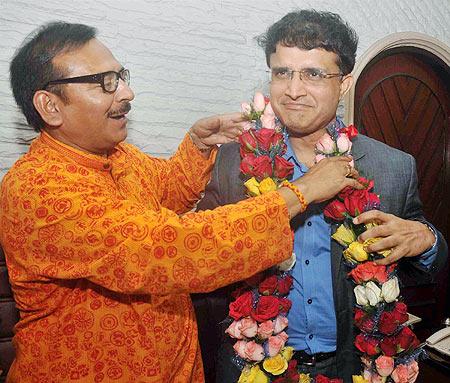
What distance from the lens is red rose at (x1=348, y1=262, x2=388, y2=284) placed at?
1.77 m

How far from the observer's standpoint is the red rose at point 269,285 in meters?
1.81

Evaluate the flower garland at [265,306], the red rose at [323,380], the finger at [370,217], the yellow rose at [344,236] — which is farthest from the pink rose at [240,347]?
A: the finger at [370,217]

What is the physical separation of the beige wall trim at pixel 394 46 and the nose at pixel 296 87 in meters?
1.80

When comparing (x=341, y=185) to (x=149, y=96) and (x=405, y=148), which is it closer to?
(x=149, y=96)

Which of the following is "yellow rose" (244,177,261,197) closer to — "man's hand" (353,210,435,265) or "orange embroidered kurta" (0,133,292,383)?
"orange embroidered kurta" (0,133,292,383)

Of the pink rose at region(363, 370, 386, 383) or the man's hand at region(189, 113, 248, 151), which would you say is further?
the man's hand at region(189, 113, 248, 151)

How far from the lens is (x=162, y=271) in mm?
1433

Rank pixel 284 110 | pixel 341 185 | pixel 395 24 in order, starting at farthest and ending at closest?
pixel 395 24, pixel 284 110, pixel 341 185

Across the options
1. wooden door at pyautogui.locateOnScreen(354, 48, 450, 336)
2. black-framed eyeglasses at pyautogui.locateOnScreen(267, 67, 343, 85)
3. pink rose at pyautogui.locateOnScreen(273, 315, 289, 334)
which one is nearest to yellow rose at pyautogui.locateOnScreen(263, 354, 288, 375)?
pink rose at pyautogui.locateOnScreen(273, 315, 289, 334)

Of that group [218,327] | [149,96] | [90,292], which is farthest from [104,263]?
[149,96]

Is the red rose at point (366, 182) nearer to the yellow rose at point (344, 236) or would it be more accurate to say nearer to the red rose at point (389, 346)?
the yellow rose at point (344, 236)

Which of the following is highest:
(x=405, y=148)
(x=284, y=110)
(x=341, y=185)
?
(x=284, y=110)

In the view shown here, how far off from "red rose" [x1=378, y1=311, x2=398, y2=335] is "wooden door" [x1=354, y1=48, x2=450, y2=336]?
2258mm

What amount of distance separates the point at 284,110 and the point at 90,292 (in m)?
1.03
